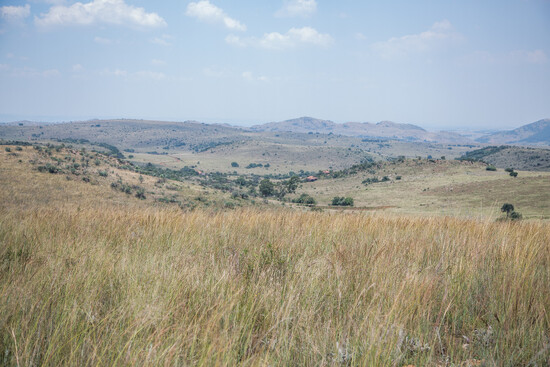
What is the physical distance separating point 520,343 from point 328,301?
1229 mm

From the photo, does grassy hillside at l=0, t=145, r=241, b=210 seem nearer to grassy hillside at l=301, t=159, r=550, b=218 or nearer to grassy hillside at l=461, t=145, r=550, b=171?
grassy hillside at l=301, t=159, r=550, b=218

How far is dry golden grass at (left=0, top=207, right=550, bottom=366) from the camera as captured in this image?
1725 mm

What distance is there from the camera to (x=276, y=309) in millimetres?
2170

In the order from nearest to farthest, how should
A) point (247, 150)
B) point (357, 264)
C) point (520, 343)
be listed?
point (520, 343) < point (357, 264) < point (247, 150)

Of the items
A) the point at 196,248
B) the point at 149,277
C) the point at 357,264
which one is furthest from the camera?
the point at 196,248

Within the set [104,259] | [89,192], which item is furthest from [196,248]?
[89,192]

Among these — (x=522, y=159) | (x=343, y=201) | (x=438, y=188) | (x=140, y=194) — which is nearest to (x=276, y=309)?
(x=140, y=194)

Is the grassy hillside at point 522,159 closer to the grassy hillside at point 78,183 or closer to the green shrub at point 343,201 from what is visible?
the green shrub at point 343,201

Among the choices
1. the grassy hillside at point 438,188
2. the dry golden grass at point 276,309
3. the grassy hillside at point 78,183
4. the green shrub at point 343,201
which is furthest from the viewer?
the green shrub at point 343,201

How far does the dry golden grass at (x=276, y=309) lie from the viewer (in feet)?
5.66

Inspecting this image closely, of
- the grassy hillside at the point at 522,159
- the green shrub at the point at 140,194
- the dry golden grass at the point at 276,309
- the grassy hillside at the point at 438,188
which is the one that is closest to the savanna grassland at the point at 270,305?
the dry golden grass at the point at 276,309

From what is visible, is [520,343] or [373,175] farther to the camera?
[373,175]

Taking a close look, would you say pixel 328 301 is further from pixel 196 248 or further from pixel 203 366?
pixel 196 248

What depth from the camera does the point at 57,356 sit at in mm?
1675
